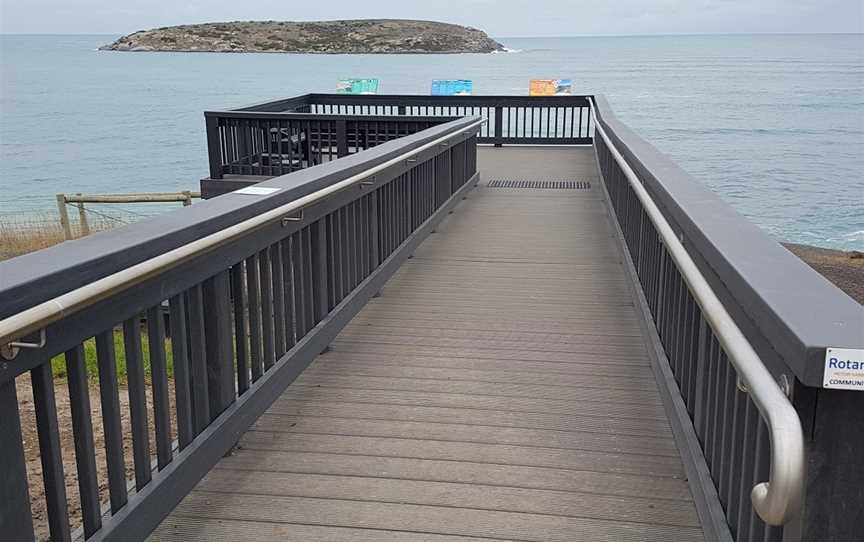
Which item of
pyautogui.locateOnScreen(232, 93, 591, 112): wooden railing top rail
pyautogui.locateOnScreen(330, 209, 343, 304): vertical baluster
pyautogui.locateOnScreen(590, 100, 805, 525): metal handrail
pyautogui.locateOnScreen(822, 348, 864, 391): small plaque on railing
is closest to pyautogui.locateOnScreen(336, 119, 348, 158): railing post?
pyautogui.locateOnScreen(232, 93, 591, 112): wooden railing top rail

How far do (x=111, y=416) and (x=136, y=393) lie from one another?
15cm

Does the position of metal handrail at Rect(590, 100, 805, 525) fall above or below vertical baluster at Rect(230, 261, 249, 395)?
above

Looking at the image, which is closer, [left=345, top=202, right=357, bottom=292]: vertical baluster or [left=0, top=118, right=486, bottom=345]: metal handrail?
[left=0, top=118, right=486, bottom=345]: metal handrail

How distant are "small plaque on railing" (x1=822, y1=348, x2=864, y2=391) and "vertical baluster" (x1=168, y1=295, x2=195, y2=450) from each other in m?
2.11

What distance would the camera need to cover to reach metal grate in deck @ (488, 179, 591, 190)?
40.2 ft

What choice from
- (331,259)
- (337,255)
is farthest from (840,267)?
(331,259)

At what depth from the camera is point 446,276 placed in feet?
23.2

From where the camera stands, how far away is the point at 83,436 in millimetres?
2639

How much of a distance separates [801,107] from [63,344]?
7146 cm

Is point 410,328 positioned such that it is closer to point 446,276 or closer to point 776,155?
point 446,276

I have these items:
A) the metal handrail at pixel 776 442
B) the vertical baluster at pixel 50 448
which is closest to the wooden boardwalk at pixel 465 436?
the vertical baluster at pixel 50 448

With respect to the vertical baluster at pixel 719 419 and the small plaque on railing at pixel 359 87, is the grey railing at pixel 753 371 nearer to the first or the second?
the vertical baluster at pixel 719 419

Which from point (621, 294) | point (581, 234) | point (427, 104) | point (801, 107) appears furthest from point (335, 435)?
point (801, 107)

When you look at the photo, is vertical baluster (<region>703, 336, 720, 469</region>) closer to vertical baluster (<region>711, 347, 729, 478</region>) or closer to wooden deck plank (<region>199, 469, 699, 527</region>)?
vertical baluster (<region>711, 347, 729, 478</region>)
